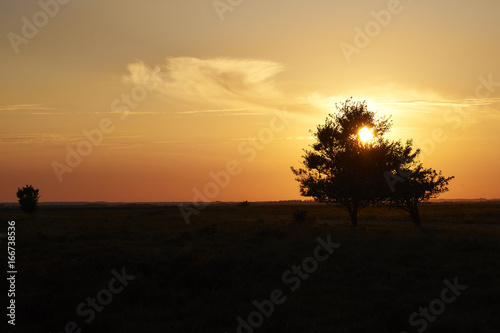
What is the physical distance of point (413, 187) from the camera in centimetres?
3947

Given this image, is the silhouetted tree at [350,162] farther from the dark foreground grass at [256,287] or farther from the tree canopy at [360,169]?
the dark foreground grass at [256,287]

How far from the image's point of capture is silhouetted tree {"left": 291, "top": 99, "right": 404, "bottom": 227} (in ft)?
134

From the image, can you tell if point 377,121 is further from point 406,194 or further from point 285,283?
point 285,283

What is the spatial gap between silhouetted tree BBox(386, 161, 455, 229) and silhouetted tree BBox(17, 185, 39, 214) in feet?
190

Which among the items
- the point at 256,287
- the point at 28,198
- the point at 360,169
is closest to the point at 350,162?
the point at 360,169

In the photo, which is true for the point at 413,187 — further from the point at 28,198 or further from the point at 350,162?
the point at 28,198

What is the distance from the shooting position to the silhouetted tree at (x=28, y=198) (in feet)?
230

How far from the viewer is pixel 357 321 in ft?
44.1

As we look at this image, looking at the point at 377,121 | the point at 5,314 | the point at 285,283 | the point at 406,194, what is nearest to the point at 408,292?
the point at 285,283

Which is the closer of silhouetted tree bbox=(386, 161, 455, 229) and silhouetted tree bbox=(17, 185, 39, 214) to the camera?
silhouetted tree bbox=(386, 161, 455, 229)

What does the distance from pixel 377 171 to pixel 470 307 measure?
2838 centimetres

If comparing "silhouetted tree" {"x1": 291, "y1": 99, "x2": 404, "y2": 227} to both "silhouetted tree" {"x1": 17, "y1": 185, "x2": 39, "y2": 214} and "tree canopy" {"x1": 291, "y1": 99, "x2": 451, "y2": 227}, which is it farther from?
"silhouetted tree" {"x1": 17, "y1": 185, "x2": 39, "y2": 214}

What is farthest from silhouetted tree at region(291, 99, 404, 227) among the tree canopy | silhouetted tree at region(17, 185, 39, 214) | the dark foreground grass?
silhouetted tree at region(17, 185, 39, 214)

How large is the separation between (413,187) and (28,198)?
60531mm
